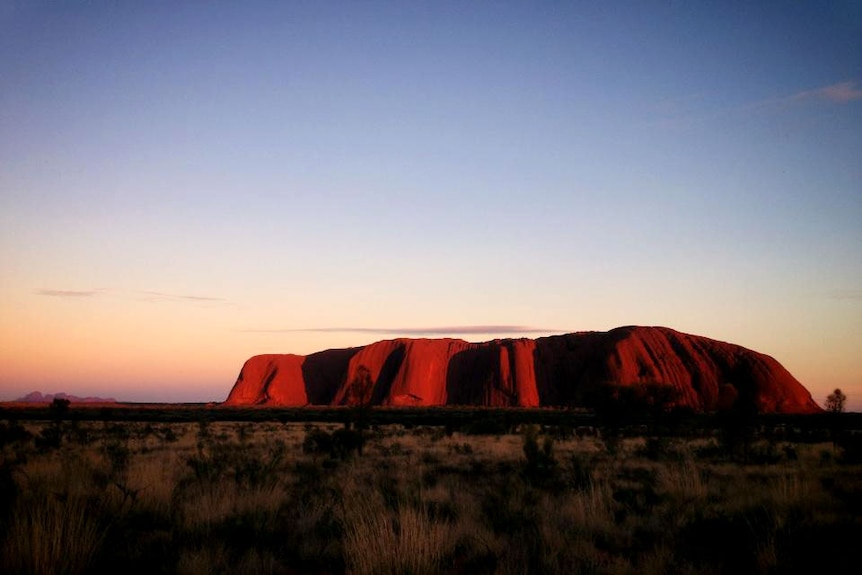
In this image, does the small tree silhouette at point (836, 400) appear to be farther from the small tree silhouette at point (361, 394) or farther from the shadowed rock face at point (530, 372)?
the shadowed rock face at point (530, 372)

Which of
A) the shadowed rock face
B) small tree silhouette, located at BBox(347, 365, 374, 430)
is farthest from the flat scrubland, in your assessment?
the shadowed rock face

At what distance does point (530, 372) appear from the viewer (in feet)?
298

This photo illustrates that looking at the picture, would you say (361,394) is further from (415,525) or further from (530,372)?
(530,372)

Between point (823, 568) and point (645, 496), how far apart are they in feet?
13.7

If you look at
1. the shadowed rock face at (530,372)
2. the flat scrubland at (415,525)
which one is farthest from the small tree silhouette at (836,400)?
the shadowed rock face at (530,372)

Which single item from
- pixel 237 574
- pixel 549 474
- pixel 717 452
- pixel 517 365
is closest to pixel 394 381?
pixel 517 365

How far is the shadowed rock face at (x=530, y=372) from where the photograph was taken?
79938 mm

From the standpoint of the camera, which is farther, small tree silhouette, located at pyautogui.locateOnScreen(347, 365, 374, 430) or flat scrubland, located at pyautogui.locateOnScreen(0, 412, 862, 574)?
small tree silhouette, located at pyautogui.locateOnScreen(347, 365, 374, 430)

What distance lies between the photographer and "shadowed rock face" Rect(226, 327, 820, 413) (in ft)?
262

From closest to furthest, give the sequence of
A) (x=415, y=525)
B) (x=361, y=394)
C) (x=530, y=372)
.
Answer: (x=415, y=525)
(x=361, y=394)
(x=530, y=372)

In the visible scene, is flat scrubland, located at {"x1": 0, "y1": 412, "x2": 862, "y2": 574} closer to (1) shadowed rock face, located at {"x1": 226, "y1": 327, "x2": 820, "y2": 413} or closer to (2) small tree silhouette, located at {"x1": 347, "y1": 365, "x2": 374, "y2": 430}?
(2) small tree silhouette, located at {"x1": 347, "y1": 365, "x2": 374, "y2": 430}

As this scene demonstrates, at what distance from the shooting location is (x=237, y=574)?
5074mm

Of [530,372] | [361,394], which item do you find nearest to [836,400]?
[361,394]

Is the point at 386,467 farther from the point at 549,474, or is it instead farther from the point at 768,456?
the point at 768,456
